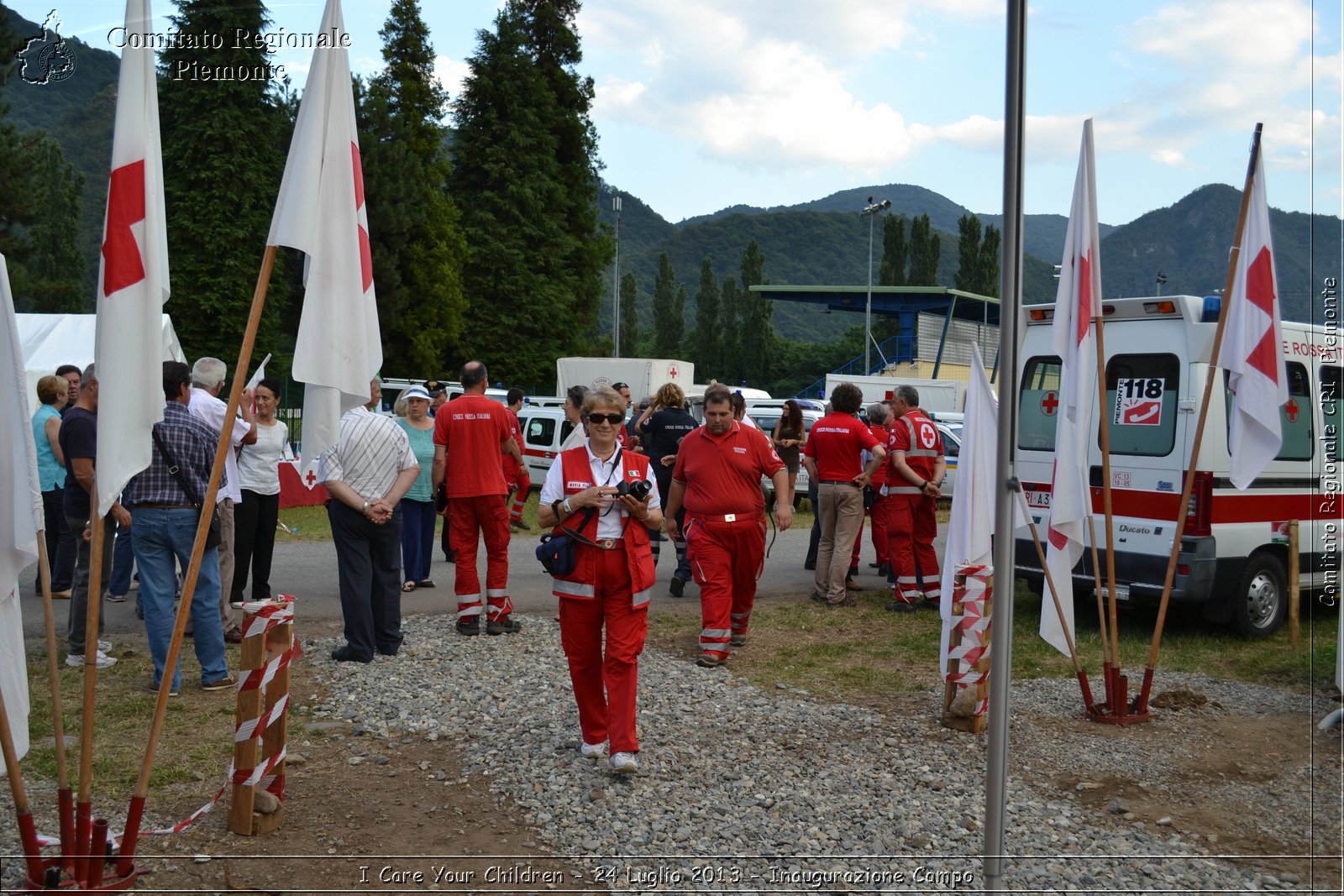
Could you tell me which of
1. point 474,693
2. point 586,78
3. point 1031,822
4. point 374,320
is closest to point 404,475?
point 474,693

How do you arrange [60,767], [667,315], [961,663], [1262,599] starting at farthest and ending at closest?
[667,315]
[1262,599]
[961,663]
[60,767]

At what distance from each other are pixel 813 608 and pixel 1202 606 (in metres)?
3.39

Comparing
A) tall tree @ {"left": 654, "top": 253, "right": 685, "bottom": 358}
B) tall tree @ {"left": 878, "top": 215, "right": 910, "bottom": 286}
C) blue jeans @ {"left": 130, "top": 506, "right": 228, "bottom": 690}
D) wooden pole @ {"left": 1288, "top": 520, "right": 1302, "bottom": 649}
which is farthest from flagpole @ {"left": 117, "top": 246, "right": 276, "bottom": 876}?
tall tree @ {"left": 654, "top": 253, "right": 685, "bottom": 358}

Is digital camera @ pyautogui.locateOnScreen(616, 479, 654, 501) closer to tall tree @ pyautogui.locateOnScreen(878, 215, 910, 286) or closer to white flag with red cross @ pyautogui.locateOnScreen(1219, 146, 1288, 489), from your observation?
white flag with red cross @ pyautogui.locateOnScreen(1219, 146, 1288, 489)

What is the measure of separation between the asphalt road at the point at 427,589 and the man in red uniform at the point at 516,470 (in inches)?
33.8

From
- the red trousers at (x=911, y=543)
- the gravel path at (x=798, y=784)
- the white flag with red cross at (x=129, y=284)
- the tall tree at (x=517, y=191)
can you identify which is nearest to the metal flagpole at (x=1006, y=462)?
the gravel path at (x=798, y=784)

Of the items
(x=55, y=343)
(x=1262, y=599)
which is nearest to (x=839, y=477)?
(x=1262, y=599)

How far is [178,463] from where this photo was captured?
21.7ft

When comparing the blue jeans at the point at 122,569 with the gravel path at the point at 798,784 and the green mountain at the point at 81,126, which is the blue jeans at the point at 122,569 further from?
the green mountain at the point at 81,126

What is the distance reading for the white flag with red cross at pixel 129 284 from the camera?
394 cm

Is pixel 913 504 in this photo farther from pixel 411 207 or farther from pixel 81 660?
pixel 411 207

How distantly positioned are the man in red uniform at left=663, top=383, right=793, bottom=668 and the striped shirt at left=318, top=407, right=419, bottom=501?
78.0 inches

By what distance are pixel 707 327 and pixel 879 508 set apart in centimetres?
7222

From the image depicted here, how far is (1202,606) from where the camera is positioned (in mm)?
9008
